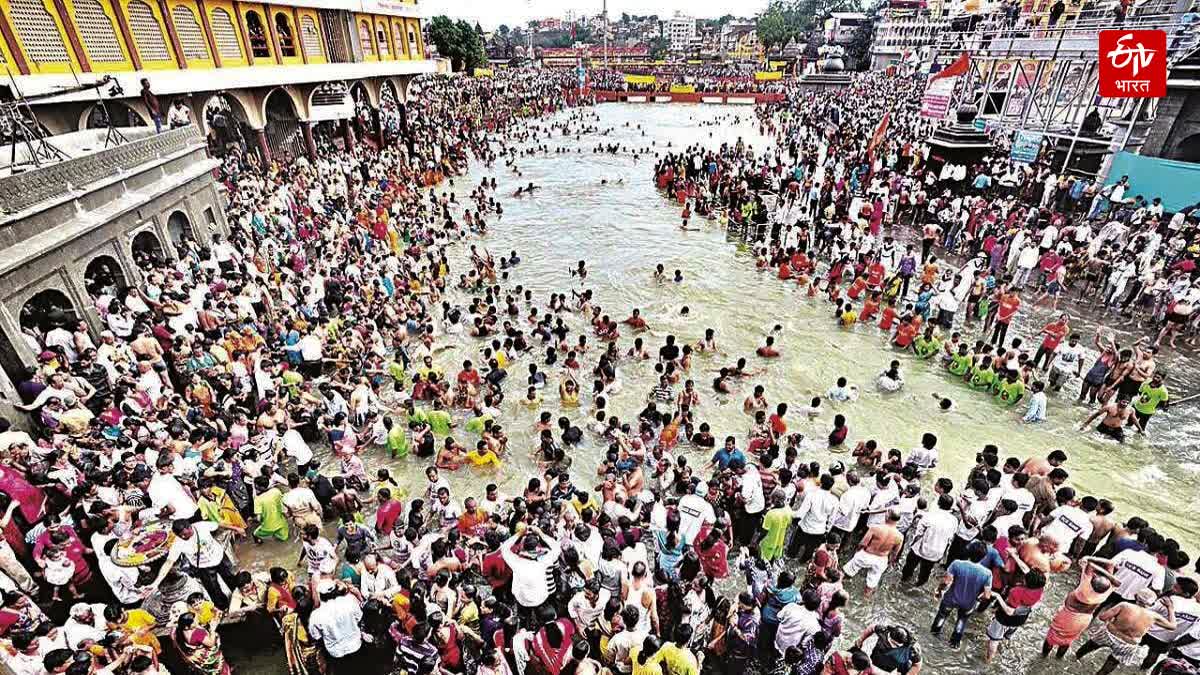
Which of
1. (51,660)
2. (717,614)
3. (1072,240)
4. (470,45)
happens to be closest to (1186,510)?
(717,614)

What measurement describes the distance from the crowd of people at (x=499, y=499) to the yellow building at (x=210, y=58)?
5.06 meters

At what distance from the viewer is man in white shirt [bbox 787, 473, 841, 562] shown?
6.81 m

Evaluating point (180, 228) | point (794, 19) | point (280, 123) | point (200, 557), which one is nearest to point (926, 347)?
point (200, 557)

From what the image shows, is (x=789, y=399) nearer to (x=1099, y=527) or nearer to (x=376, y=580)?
(x=1099, y=527)

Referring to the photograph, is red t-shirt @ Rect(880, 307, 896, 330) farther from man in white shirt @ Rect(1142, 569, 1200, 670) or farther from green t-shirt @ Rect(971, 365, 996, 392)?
man in white shirt @ Rect(1142, 569, 1200, 670)

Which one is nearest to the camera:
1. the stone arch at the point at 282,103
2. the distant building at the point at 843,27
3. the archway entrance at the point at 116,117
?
the archway entrance at the point at 116,117

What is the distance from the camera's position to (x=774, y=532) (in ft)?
22.1

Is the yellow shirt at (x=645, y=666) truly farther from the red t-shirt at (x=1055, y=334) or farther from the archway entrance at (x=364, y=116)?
the archway entrance at (x=364, y=116)

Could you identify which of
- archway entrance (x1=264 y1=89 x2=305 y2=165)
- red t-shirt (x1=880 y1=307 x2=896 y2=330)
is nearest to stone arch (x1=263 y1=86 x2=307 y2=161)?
archway entrance (x1=264 y1=89 x2=305 y2=165)

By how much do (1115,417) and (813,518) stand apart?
6.45 m

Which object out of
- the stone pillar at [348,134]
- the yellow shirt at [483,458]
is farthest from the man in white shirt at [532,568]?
the stone pillar at [348,134]

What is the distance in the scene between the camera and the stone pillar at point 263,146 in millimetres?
22875

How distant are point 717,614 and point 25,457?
27.0ft

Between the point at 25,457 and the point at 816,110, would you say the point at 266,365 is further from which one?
the point at 816,110
